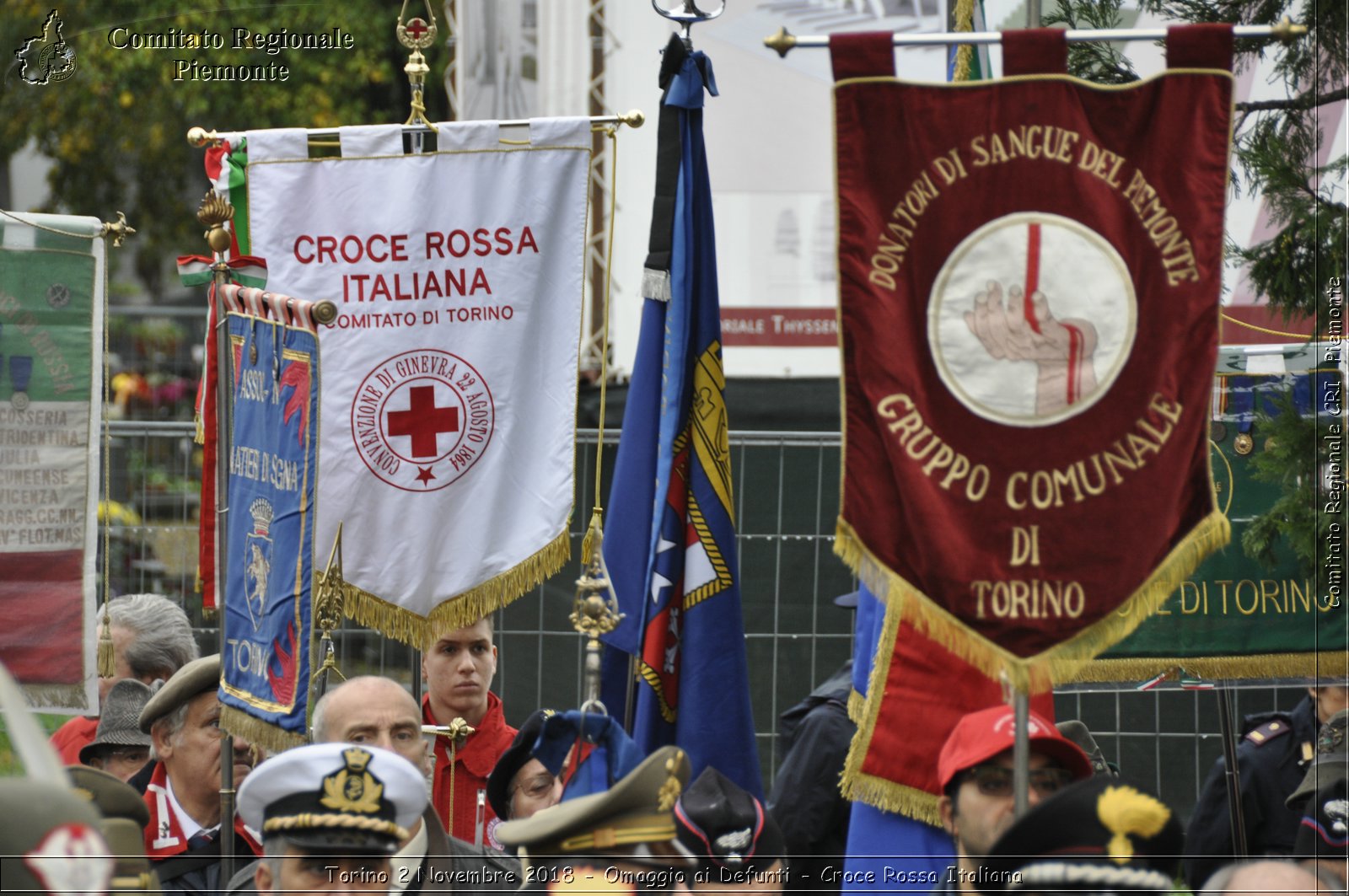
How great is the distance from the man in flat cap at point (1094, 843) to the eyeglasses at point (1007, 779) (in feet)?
1.71

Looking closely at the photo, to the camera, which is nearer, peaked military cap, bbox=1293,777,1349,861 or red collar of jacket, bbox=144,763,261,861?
peaked military cap, bbox=1293,777,1349,861

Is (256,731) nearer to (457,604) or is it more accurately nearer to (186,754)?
(186,754)

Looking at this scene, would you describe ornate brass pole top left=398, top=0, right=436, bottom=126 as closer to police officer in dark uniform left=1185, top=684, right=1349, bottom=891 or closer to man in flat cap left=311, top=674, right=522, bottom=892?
man in flat cap left=311, top=674, right=522, bottom=892

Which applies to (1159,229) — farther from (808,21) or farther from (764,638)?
(808,21)

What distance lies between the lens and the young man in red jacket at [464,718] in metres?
5.75

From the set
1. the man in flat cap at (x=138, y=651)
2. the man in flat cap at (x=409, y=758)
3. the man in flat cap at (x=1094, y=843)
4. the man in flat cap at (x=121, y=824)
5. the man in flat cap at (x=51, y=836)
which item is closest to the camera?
the man in flat cap at (x=51, y=836)

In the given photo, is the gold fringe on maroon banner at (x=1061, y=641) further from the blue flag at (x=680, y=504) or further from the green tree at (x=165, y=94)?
the green tree at (x=165, y=94)

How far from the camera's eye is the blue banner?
4707 mm

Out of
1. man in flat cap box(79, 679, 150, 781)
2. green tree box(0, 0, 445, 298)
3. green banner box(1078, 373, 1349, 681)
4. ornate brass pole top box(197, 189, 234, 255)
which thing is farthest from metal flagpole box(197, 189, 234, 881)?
green tree box(0, 0, 445, 298)

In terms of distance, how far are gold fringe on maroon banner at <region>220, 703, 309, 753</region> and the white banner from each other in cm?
73

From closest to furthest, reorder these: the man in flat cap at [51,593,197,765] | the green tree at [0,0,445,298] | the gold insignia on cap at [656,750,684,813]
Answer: the gold insignia on cap at [656,750,684,813], the man in flat cap at [51,593,197,765], the green tree at [0,0,445,298]

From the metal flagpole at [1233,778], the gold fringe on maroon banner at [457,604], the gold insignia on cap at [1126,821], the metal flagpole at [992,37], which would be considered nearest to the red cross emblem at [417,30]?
the gold fringe on maroon banner at [457,604]

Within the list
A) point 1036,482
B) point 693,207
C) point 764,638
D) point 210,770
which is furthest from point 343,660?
point 1036,482

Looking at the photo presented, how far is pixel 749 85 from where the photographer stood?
10.6m
